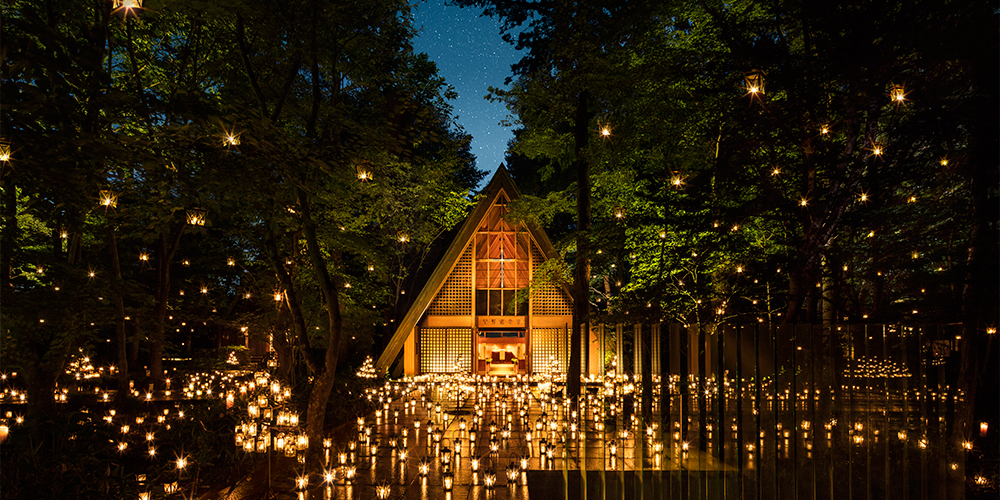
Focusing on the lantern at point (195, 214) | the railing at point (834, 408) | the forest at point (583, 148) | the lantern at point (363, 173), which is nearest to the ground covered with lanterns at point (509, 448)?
the railing at point (834, 408)

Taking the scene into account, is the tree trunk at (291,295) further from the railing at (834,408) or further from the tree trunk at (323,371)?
the railing at (834,408)

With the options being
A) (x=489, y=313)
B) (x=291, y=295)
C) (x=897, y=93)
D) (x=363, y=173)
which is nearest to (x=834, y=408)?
(x=897, y=93)

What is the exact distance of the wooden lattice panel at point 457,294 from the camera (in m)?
18.4

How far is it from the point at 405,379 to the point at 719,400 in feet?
45.9

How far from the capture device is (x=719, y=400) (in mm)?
4195

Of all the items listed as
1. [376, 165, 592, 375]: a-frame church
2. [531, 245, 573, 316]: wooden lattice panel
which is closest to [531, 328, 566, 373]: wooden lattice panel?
[376, 165, 592, 375]: a-frame church

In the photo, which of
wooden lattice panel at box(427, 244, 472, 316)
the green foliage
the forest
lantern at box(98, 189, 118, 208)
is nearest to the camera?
the forest

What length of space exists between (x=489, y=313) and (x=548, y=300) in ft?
6.98

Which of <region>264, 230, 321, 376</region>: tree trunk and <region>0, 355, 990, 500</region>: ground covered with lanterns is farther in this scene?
<region>264, 230, 321, 376</region>: tree trunk

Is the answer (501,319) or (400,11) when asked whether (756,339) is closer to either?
A: (400,11)

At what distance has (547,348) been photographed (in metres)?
18.5

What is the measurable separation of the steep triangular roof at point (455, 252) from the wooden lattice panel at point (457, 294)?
517mm

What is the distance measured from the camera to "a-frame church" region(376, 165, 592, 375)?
18.3 m

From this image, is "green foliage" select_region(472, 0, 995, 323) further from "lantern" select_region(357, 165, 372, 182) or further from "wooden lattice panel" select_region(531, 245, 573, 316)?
"wooden lattice panel" select_region(531, 245, 573, 316)
